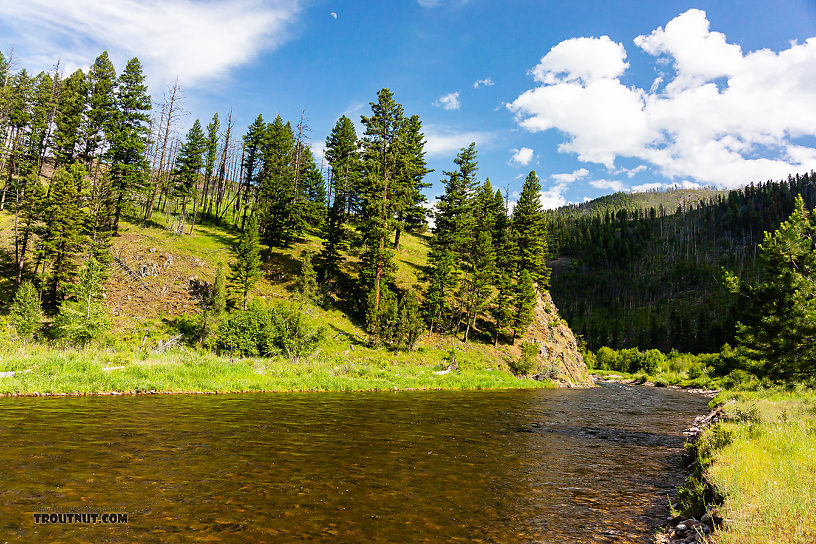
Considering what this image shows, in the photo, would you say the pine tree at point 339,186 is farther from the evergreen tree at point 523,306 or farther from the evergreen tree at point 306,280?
the evergreen tree at point 523,306

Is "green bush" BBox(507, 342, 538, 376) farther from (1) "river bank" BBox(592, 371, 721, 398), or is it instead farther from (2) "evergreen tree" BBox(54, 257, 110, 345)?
(2) "evergreen tree" BBox(54, 257, 110, 345)

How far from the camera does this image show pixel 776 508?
23.6 feet

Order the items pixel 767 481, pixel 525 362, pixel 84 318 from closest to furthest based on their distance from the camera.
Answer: pixel 767 481
pixel 84 318
pixel 525 362

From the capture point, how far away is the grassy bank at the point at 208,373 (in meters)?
23.6

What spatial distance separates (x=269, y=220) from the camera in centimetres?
5425

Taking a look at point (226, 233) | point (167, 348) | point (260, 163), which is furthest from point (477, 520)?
point (260, 163)

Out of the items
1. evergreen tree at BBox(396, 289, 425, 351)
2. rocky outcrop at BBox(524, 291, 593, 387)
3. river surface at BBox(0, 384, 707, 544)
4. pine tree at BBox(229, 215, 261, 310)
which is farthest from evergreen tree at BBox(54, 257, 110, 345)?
rocky outcrop at BBox(524, 291, 593, 387)

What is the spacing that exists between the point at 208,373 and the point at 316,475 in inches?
803

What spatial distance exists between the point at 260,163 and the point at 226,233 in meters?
17.2

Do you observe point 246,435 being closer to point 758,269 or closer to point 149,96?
point 149,96

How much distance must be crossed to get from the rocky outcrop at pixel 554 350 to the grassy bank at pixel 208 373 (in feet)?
39.7

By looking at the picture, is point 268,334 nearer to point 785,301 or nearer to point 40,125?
point 785,301

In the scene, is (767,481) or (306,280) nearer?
(767,481)

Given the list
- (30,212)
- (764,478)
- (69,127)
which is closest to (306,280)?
(30,212)
